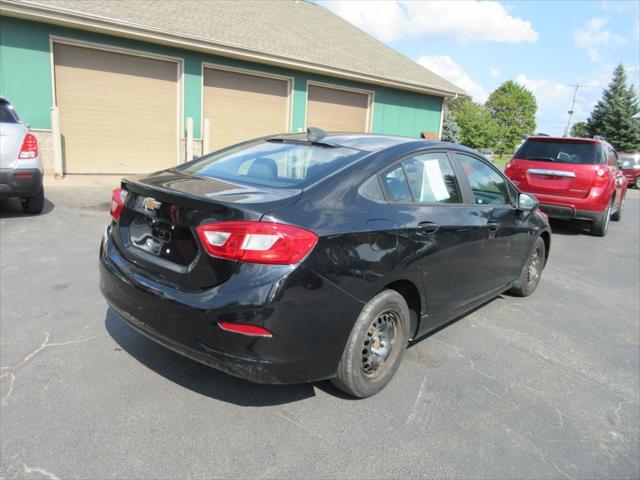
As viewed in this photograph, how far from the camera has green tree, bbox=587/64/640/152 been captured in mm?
38969

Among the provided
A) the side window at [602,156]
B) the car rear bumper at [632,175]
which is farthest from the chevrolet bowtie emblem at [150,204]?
the car rear bumper at [632,175]

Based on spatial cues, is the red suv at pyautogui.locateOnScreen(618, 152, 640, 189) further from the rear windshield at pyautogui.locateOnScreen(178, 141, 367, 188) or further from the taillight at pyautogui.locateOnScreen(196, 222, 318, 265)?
the taillight at pyautogui.locateOnScreen(196, 222, 318, 265)

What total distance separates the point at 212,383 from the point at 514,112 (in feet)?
314

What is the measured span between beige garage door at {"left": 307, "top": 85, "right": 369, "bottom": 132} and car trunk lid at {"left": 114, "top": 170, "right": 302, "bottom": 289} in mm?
12413

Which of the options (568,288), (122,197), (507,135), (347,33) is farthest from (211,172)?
(507,135)

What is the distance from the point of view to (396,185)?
3.19m

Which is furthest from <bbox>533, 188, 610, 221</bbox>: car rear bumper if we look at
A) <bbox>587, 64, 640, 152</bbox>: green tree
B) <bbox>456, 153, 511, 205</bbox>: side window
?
<bbox>587, 64, 640, 152</bbox>: green tree

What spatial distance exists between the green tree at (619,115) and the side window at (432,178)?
41.7 metres

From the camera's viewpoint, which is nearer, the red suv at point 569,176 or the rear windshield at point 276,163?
the rear windshield at point 276,163

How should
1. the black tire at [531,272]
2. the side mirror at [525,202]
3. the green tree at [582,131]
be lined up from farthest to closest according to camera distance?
the green tree at [582,131], the black tire at [531,272], the side mirror at [525,202]

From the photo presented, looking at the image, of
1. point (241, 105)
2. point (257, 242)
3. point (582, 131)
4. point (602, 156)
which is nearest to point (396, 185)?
point (257, 242)

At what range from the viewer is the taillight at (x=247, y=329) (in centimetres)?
243

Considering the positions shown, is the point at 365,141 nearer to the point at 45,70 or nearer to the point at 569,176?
the point at 569,176

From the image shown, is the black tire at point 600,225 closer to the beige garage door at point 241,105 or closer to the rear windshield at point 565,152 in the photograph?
the rear windshield at point 565,152
